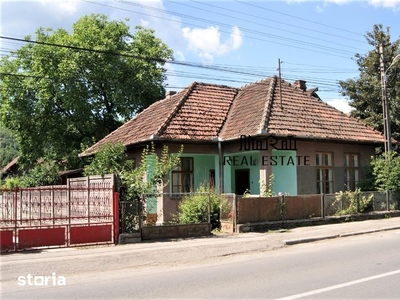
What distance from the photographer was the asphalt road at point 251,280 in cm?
714

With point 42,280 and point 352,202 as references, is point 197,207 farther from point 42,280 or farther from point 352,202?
point 352,202

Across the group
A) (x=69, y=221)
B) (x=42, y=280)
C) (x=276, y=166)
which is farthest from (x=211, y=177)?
(x=42, y=280)

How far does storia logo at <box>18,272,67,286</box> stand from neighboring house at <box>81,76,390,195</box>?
30.2 feet

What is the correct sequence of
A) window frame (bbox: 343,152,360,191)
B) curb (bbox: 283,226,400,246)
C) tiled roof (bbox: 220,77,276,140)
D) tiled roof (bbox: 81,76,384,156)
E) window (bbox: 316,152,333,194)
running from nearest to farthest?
curb (bbox: 283,226,400,246), tiled roof (bbox: 220,77,276,140), tiled roof (bbox: 81,76,384,156), window (bbox: 316,152,333,194), window frame (bbox: 343,152,360,191)

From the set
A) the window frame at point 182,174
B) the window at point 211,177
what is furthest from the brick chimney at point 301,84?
the window frame at point 182,174

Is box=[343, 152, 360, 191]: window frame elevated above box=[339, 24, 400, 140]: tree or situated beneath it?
situated beneath

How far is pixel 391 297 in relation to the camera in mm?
6641

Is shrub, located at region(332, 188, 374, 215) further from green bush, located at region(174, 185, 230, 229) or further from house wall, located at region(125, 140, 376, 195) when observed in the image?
green bush, located at region(174, 185, 230, 229)

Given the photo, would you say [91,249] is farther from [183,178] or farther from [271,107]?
[271,107]

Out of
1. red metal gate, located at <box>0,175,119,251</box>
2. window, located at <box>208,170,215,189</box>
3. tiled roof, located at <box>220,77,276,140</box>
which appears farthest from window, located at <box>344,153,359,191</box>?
red metal gate, located at <box>0,175,119,251</box>

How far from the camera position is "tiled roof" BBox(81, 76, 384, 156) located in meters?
19.0

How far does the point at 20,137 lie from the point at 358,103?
86.7 ft

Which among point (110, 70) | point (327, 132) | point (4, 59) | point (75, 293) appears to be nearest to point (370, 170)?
point (327, 132)

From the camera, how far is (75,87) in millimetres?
33188
